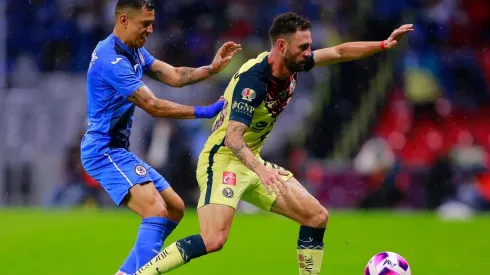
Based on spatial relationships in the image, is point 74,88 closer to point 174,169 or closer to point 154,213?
point 174,169

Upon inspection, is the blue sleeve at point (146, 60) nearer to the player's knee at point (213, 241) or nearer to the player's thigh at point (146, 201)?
the player's thigh at point (146, 201)

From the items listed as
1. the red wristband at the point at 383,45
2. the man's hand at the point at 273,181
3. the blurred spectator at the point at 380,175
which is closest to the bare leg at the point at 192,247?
the man's hand at the point at 273,181

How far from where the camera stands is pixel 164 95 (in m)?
17.9

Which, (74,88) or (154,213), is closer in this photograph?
(154,213)

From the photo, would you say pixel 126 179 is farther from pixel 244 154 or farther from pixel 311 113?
pixel 311 113

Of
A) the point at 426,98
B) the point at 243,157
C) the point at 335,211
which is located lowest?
the point at 335,211

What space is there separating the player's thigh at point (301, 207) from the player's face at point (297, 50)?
96 cm

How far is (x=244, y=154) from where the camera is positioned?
22.7ft

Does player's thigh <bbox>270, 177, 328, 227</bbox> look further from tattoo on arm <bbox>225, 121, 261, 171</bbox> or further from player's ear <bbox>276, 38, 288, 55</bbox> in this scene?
player's ear <bbox>276, 38, 288, 55</bbox>

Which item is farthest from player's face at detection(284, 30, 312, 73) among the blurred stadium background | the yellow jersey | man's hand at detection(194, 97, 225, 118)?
the blurred stadium background

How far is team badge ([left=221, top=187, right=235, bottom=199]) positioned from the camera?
725 centimetres

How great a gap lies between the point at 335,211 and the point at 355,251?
4.96 metres

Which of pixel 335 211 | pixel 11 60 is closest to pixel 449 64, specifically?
pixel 335 211

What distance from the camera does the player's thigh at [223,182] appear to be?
7.24m
